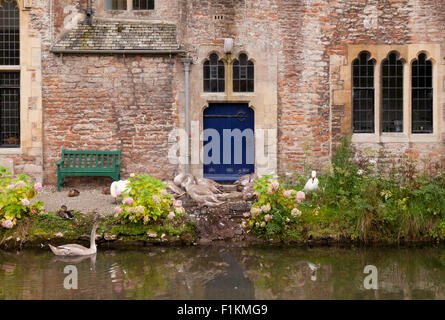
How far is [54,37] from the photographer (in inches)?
477

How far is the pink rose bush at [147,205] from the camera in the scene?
892 cm

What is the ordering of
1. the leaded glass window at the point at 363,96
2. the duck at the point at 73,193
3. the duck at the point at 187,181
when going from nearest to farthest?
the duck at the point at 187,181
the duck at the point at 73,193
the leaded glass window at the point at 363,96

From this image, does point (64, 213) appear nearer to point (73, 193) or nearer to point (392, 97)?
point (73, 193)

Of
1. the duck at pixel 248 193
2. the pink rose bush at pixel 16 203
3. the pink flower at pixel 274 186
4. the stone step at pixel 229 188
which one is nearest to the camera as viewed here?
the pink rose bush at pixel 16 203

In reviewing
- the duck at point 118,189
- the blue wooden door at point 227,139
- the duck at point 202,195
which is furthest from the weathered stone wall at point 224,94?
the duck at point 118,189

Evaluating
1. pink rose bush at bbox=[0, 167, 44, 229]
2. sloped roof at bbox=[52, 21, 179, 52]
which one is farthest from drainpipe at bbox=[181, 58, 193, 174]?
pink rose bush at bbox=[0, 167, 44, 229]

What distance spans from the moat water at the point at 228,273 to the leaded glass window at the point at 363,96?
16.3 feet

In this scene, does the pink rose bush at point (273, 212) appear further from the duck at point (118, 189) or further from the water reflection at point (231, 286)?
the duck at point (118, 189)

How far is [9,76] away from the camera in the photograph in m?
12.3

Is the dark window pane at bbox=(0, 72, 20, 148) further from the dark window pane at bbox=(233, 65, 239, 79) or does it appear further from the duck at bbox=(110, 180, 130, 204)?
the dark window pane at bbox=(233, 65, 239, 79)

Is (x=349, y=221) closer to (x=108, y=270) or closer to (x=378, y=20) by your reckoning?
(x=108, y=270)

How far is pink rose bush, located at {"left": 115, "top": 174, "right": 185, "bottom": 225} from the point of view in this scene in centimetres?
892

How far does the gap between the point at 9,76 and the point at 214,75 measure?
5383mm

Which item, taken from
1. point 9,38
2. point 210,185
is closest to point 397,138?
point 210,185
